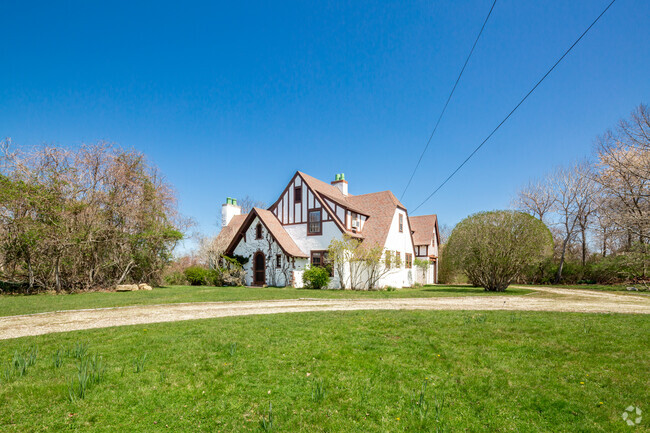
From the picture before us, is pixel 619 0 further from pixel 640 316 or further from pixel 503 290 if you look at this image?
pixel 503 290

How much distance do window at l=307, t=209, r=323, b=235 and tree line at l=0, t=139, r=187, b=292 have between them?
10.0 m

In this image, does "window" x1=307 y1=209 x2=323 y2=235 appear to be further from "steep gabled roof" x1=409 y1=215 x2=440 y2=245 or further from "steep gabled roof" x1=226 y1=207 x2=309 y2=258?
"steep gabled roof" x1=409 y1=215 x2=440 y2=245

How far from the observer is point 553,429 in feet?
12.0

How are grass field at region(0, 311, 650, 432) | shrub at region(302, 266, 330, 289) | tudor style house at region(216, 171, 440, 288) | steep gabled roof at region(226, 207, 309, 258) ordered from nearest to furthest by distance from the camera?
grass field at region(0, 311, 650, 432)
shrub at region(302, 266, 330, 289)
tudor style house at region(216, 171, 440, 288)
steep gabled roof at region(226, 207, 309, 258)

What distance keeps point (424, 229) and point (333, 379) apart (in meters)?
30.2

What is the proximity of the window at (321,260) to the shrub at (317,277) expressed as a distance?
49 centimetres

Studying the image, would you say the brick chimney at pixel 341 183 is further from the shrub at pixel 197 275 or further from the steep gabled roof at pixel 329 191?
the shrub at pixel 197 275

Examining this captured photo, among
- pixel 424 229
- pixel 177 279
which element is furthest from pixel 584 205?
pixel 177 279

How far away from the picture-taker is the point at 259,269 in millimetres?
25594

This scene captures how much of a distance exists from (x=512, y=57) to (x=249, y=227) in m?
20.9

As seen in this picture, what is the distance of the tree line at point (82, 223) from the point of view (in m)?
17.3

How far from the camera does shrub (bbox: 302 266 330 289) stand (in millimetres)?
22172

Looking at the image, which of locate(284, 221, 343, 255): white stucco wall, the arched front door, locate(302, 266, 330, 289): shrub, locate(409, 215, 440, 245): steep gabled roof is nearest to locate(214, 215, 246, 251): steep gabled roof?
the arched front door

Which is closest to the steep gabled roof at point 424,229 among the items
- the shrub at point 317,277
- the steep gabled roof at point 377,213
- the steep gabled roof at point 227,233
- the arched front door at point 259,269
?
the steep gabled roof at point 377,213
